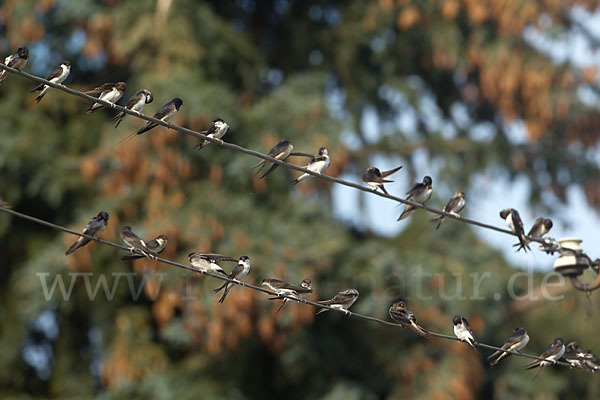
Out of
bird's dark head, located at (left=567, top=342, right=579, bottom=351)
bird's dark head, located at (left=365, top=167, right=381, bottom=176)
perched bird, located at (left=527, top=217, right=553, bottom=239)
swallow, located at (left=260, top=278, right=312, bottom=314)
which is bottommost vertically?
swallow, located at (left=260, top=278, right=312, bottom=314)

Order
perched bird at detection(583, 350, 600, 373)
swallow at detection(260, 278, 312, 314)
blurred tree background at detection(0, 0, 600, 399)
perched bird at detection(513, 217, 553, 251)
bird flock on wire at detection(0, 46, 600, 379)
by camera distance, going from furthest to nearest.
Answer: blurred tree background at detection(0, 0, 600, 399), perched bird at detection(513, 217, 553, 251), perched bird at detection(583, 350, 600, 373), bird flock on wire at detection(0, 46, 600, 379), swallow at detection(260, 278, 312, 314)

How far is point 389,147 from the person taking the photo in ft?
47.8

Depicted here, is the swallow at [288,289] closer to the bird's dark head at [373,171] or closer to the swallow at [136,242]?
the swallow at [136,242]

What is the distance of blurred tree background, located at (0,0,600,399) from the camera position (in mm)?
11414

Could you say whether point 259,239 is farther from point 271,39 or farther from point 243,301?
point 271,39

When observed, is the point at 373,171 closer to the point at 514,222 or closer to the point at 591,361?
the point at 514,222

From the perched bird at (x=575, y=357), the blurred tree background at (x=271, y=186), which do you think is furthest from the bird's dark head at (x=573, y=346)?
the blurred tree background at (x=271, y=186)

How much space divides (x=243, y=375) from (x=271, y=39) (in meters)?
5.51

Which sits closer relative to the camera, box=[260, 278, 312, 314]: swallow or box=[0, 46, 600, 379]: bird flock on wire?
box=[260, 278, 312, 314]: swallow

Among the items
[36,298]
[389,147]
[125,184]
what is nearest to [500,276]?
[389,147]

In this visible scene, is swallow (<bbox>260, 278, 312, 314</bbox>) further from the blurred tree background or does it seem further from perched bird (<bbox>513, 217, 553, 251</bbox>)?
the blurred tree background

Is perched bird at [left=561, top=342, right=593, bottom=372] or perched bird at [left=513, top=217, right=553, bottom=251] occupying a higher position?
perched bird at [left=513, top=217, right=553, bottom=251]

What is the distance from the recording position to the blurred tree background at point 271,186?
1141cm

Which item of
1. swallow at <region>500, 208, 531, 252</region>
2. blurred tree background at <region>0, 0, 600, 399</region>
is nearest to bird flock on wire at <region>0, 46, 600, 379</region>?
swallow at <region>500, 208, 531, 252</region>
